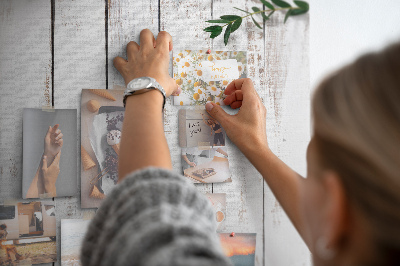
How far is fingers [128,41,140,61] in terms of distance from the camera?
0.86m

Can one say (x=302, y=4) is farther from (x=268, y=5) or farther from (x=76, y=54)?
(x=76, y=54)

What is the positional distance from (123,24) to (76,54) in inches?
6.0

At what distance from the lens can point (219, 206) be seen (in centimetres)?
92

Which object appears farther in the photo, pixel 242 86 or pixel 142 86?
pixel 242 86

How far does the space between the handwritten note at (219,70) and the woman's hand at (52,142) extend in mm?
426

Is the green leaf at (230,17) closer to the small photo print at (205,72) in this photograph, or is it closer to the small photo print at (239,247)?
the small photo print at (205,72)

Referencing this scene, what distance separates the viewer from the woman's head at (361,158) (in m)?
0.36

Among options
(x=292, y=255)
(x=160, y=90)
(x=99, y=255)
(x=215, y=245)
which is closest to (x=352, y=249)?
(x=215, y=245)

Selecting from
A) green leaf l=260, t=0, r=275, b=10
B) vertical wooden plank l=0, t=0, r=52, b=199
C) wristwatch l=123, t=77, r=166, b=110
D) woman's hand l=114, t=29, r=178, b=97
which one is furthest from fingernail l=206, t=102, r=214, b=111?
vertical wooden plank l=0, t=0, r=52, b=199

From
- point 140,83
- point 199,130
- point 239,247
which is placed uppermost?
point 140,83

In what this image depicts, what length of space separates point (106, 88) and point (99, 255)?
1.70 feet

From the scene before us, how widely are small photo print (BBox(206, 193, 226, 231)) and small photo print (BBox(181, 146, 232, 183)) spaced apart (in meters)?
0.04

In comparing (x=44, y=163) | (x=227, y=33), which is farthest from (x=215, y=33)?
(x=44, y=163)

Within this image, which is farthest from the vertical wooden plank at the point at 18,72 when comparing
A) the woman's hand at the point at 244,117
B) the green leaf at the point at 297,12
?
the green leaf at the point at 297,12
